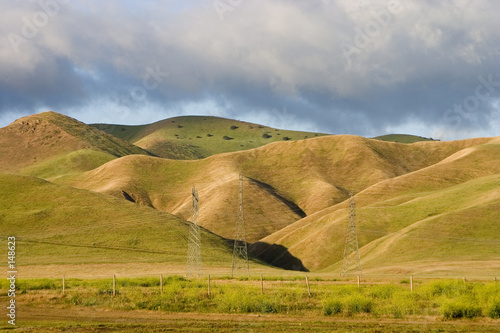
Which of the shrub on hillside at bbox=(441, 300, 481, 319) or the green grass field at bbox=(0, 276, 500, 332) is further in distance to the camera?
the shrub on hillside at bbox=(441, 300, 481, 319)

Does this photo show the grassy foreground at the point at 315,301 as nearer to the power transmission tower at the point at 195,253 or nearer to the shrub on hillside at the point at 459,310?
the shrub on hillside at the point at 459,310

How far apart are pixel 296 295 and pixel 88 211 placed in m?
105

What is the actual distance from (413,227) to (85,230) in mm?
76469

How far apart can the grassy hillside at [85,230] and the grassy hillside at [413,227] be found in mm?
23440

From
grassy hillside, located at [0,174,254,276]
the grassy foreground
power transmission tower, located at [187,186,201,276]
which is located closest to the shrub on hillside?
the grassy foreground

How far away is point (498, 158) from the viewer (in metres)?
199

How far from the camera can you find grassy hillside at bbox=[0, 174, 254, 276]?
4653 inches

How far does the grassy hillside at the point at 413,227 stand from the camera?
110 metres

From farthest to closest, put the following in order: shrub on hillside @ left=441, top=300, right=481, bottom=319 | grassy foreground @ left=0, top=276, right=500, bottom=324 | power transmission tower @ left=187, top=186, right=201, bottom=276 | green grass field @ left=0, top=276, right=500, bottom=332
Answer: power transmission tower @ left=187, top=186, right=201, bottom=276 < grassy foreground @ left=0, top=276, right=500, bottom=324 < shrub on hillside @ left=441, top=300, right=481, bottom=319 < green grass field @ left=0, top=276, right=500, bottom=332

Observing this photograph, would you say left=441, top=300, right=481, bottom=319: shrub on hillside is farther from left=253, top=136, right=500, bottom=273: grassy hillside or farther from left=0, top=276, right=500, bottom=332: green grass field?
left=253, top=136, right=500, bottom=273: grassy hillside

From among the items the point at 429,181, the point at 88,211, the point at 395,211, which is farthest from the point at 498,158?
the point at 88,211

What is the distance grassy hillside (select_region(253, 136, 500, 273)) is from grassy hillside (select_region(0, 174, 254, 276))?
2344 cm

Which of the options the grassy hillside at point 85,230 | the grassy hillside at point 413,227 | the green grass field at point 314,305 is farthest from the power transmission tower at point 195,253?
the green grass field at point 314,305

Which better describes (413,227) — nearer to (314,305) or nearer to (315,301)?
(315,301)
